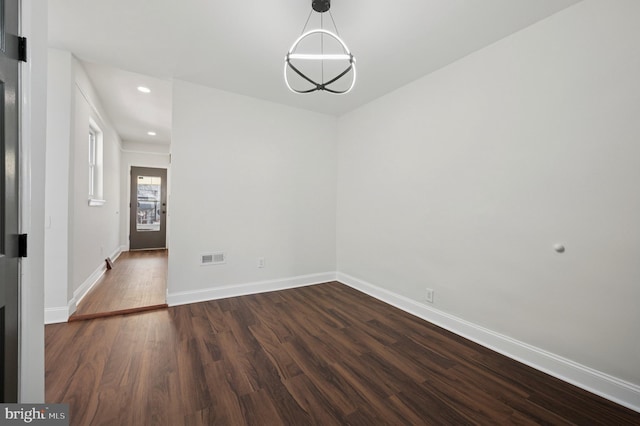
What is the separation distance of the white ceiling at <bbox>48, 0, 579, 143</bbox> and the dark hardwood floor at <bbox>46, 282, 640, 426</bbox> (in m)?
2.70

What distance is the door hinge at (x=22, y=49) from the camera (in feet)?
3.58

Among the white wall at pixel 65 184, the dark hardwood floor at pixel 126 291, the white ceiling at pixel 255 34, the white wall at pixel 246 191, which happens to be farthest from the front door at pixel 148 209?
the white wall at pixel 246 191

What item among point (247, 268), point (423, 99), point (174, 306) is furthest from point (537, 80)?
point (174, 306)

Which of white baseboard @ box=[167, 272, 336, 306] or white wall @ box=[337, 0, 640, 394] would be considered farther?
white baseboard @ box=[167, 272, 336, 306]

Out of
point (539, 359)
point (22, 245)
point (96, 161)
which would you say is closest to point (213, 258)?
point (22, 245)

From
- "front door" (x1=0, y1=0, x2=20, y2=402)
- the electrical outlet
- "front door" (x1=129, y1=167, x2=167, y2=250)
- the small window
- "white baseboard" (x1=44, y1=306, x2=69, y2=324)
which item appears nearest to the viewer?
"front door" (x1=0, y1=0, x2=20, y2=402)

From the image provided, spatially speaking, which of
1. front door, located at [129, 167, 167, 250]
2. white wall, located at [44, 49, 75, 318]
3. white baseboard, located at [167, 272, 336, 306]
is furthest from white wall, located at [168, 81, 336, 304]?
front door, located at [129, 167, 167, 250]

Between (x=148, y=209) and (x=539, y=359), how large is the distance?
324 inches

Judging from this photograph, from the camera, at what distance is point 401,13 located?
197 centimetres

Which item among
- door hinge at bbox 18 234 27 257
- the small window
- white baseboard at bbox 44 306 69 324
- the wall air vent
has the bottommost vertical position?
white baseboard at bbox 44 306 69 324

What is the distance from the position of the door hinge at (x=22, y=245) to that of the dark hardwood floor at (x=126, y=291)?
2.12 metres

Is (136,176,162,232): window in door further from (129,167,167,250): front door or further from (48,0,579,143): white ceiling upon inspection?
(48,0,579,143): white ceiling

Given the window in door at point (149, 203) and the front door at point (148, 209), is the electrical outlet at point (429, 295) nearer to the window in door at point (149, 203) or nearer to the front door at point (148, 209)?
the front door at point (148, 209)

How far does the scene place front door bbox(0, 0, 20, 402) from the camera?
98 centimetres
